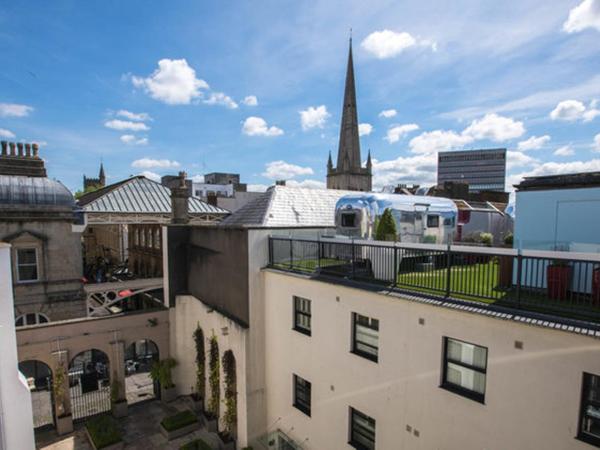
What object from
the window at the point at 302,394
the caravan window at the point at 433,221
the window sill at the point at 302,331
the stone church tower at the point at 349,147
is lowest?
the window at the point at 302,394

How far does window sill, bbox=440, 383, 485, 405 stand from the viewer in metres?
6.02

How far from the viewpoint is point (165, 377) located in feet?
49.3

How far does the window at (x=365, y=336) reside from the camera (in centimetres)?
795

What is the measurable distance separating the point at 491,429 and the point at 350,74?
67.3 metres

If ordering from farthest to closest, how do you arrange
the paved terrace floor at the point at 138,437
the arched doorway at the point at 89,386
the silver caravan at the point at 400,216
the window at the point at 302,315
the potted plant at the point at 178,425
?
the arched doorway at the point at 89,386
the potted plant at the point at 178,425
the paved terrace floor at the point at 138,437
the silver caravan at the point at 400,216
the window at the point at 302,315

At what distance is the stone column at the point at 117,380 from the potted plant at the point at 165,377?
1.44 m

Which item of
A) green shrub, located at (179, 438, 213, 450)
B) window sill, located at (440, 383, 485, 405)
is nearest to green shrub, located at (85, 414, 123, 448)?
green shrub, located at (179, 438, 213, 450)

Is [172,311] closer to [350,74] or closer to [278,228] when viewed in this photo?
[278,228]

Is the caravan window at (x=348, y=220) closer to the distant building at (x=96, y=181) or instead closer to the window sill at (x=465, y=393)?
the window sill at (x=465, y=393)

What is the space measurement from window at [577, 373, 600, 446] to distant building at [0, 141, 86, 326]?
61.5ft

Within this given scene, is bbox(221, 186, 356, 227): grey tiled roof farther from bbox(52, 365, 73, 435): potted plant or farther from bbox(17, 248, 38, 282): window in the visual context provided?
bbox(17, 248, 38, 282): window

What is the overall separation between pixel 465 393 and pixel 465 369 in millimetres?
417

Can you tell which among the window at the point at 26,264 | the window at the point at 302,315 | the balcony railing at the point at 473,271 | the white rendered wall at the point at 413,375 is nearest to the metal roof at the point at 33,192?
the window at the point at 26,264

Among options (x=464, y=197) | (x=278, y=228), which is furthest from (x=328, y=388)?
(x=464, y=197)
